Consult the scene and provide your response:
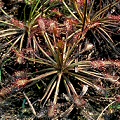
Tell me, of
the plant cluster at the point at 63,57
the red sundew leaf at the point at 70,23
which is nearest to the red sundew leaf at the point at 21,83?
the plant cluster at the point at 63,57

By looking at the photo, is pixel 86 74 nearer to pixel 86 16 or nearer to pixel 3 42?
pixel 86 16

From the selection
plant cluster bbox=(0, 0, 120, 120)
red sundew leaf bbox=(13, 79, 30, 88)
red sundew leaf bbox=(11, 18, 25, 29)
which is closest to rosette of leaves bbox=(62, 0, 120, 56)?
plant cluster bbox=(0, 0, 120, 120)

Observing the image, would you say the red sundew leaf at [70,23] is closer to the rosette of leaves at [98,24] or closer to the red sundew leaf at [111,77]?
the rosette of leaves at [98,24]

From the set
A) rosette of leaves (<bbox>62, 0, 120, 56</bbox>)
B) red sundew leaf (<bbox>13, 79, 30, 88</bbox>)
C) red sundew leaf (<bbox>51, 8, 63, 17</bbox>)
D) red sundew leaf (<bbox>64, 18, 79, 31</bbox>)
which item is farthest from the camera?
red sundew leaf (<bbox>51, 8, 63, 17</bbox>)

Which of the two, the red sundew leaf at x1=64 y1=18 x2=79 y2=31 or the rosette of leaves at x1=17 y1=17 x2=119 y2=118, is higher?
the red sundew leaf at x1=64 y1=18 x2=79 y2=31

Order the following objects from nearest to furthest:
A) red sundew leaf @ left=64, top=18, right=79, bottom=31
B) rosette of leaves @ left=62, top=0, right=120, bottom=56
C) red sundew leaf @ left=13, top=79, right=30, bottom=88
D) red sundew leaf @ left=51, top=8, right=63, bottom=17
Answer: red sundew leaf @ left=13, top=79, right=30, bottom=88, red sundew leaf @ left=64, top=18, right=79, bottom=31, rosette of leaves @ left=62, top=0, right=120, bottom=56, red sundew leaf @ left=51, top=8, right=63, bottom=17

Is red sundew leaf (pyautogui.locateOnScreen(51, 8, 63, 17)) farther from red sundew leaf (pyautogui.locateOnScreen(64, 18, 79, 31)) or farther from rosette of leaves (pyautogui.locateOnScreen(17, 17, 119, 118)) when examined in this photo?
rosette of leaves (pyautogui.locateOnScreen(17, 17, 119, 118))

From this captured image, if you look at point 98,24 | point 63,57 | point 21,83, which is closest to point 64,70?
point 63,57
